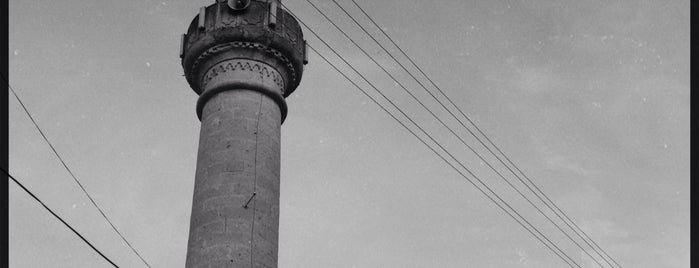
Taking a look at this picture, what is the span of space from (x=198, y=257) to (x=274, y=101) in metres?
3.54

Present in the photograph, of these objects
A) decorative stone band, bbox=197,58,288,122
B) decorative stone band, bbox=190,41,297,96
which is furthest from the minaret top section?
decorative stone band, bbox=197,58,288,122

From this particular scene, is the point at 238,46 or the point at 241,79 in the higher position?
the point at 238,46

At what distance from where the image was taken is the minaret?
11.5 m

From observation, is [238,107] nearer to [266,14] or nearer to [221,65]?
[221,65]

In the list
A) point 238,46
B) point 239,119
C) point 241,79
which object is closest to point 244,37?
point 238,46

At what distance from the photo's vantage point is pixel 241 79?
43.7ft

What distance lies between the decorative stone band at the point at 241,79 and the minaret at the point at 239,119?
0.06 feet

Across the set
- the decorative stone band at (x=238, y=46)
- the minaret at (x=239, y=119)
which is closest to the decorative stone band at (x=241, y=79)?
the minaret at (x=239, y=119)

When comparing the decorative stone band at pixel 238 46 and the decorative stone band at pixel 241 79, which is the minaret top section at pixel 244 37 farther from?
the decorative stone band at pixel 241 79

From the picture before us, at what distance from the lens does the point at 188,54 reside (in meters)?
14.3

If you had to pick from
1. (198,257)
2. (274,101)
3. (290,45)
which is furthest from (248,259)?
(290,45)

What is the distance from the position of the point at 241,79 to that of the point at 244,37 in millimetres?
941

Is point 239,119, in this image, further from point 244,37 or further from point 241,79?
point 244,37

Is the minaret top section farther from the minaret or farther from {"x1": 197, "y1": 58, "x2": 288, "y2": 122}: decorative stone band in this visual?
{"x1": 197, "y1": 58, "x2": 288, "y2": 122}: decorative stone band
